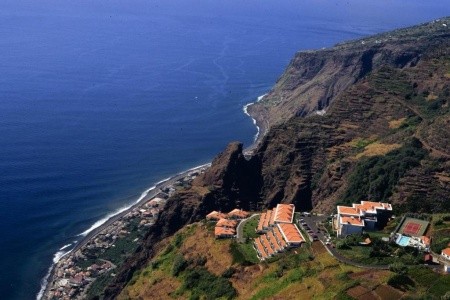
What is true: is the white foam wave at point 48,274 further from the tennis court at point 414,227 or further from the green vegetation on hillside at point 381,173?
the tennis court at point 414,227

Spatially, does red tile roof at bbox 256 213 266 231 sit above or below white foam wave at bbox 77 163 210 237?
above

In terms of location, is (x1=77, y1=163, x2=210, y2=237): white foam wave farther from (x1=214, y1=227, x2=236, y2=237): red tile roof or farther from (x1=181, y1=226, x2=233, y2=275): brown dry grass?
(x1=214, y1=227, x2=236, y2=237): red tile roof

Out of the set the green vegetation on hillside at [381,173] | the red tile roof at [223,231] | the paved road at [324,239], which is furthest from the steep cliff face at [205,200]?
the paved road at [324,239]

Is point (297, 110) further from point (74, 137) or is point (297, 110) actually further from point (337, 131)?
point (337, 131)

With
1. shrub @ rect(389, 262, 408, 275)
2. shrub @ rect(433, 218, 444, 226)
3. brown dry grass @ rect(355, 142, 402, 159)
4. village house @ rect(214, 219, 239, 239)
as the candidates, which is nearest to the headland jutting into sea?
village house @ rect(214, 219, 239, 239)

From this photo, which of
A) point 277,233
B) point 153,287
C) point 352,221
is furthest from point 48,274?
point 352,221

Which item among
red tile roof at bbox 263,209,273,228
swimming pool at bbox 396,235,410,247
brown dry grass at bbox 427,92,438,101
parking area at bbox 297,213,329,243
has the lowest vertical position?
swimming pool at bbox 396,235,410,247
